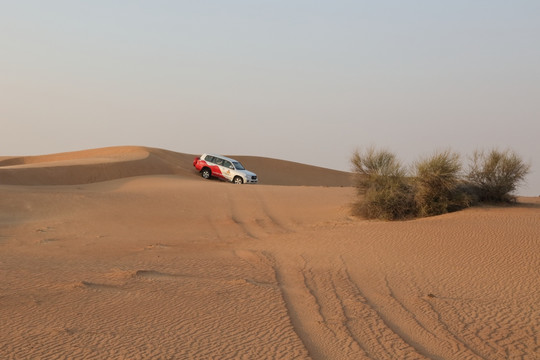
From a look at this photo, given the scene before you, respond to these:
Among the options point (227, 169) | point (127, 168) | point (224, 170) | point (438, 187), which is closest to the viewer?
point (438, 187)

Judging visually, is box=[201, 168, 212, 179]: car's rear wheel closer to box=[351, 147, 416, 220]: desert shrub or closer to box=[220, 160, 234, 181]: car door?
box=[220, 160, 234, 181]: car door

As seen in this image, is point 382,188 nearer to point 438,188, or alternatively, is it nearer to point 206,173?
point 438,188

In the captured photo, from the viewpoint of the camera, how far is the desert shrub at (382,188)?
17.3 metres

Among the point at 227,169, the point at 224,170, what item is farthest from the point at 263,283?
the point at 224,170

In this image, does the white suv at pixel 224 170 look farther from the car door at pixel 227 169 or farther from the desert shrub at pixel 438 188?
the desert shrub at pixel 438 188

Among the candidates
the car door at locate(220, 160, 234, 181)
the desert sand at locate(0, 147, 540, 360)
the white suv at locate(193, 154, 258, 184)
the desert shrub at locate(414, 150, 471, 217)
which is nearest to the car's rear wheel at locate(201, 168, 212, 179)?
the white suv at locate(193, 154, 258, 184)

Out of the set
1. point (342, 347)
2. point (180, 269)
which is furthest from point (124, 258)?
point (342, 347)

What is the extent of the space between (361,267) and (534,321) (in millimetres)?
3881

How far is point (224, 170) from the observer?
32.2 meters

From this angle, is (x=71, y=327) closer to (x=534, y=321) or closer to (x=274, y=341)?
(x=274, y=341)

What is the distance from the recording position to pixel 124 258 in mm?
12102

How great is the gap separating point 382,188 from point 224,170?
15.4 meters

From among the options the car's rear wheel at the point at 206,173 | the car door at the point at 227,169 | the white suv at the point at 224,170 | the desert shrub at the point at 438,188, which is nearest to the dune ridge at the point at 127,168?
the car's rear wheel at the point at 206,173

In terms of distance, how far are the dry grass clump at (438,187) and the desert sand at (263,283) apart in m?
0.95
